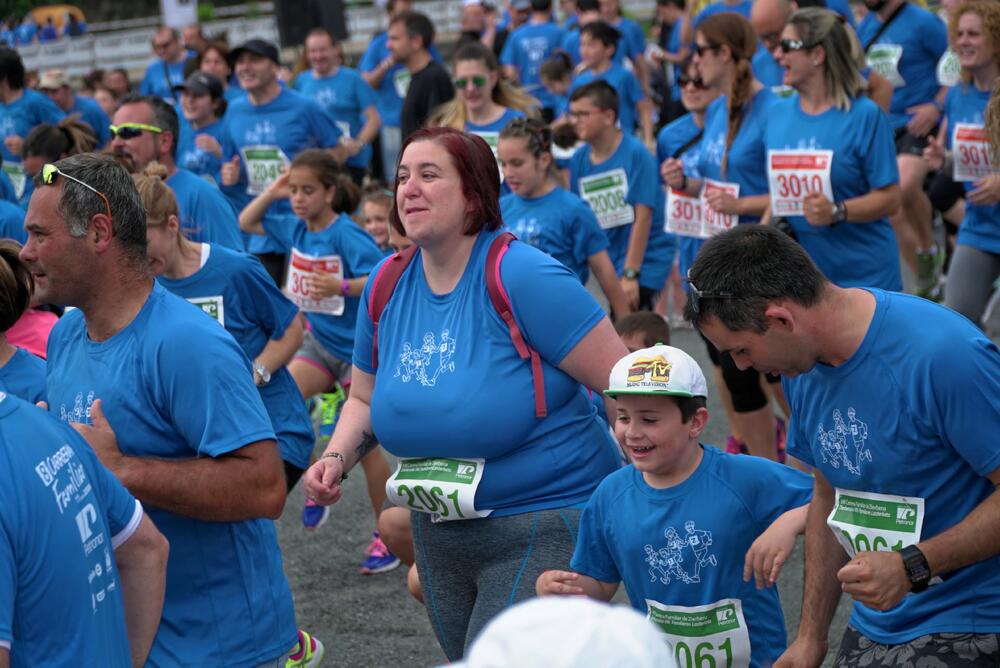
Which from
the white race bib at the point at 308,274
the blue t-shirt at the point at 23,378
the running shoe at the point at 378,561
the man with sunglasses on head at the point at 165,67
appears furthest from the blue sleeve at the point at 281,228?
the man with sunglasses on head at the point at 165,67

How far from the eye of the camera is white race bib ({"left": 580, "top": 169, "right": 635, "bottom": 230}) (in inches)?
306

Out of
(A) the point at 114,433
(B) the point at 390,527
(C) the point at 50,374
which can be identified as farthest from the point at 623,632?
(B) the point at 390,527

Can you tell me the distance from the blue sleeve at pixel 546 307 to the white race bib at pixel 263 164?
600cm

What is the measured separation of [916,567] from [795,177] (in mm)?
3614

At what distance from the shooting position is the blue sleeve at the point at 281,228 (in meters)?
8.48

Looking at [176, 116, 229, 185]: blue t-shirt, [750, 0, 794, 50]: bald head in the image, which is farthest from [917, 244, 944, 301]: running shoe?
[176, 116, 229, 185]: blue t-shirt

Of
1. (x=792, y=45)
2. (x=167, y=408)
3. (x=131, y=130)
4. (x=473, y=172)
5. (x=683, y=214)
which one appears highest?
(x=473, y=172)

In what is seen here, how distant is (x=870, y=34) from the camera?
Answer: 998cm

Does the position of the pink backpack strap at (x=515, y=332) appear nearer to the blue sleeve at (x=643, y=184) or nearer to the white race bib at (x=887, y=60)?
the blue sleeve at (x=643, y=184)

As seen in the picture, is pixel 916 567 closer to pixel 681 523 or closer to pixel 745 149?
pixel 681 523

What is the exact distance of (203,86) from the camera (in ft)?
32.9

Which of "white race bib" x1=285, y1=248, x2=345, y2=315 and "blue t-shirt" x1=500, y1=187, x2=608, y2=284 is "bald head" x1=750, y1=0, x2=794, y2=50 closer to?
"blue t-shirt" x1=500, y1=187, x2=608, y2=284

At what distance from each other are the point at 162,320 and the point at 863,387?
1625 mm

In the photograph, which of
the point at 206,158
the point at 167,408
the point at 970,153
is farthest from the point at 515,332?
the point at 206,158
